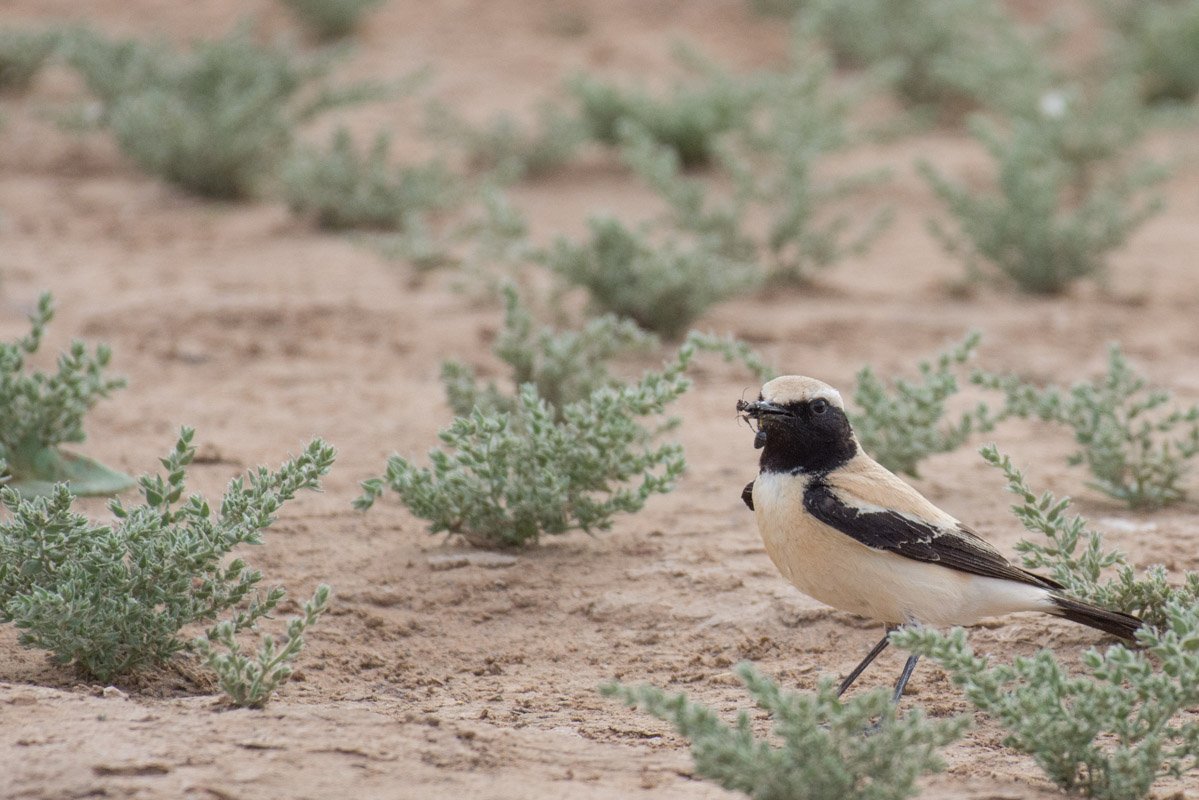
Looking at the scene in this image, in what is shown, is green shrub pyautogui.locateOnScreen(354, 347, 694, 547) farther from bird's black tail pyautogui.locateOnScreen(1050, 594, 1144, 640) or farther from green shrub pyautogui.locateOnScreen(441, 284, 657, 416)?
bird's black tail pyautogui.locateOnScreen(1050, 594, 1144, 640)

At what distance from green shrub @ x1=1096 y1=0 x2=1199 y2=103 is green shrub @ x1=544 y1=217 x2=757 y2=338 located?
7.41m

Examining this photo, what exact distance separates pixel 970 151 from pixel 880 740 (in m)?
9.70

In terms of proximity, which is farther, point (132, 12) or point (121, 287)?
point (132, 12)

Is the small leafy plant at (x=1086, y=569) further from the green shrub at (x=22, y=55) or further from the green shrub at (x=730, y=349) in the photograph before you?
the green shrub at (x=22, y=55)

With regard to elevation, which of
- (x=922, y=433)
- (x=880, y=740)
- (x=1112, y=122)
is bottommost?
(x=880, y=740)

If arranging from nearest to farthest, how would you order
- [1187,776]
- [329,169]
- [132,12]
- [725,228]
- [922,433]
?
1. [1187,776]
2. [922,433]
3. [725,228]
4. [329,169]
5. [132,12]

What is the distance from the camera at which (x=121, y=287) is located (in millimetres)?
7941

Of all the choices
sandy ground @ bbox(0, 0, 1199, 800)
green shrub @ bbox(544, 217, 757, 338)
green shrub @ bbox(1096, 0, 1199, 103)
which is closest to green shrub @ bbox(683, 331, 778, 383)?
sandy ground @ bbox(0, 0, 1199, 800)

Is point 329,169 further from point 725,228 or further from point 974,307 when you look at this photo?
point 974,307

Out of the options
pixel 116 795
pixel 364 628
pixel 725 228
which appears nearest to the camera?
pixel 116 795

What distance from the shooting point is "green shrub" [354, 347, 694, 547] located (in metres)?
4.57

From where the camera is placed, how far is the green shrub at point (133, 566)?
356cm

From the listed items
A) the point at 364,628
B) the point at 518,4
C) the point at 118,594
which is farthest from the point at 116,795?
the point at 518,4

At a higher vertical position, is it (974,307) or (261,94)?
(261,94)
